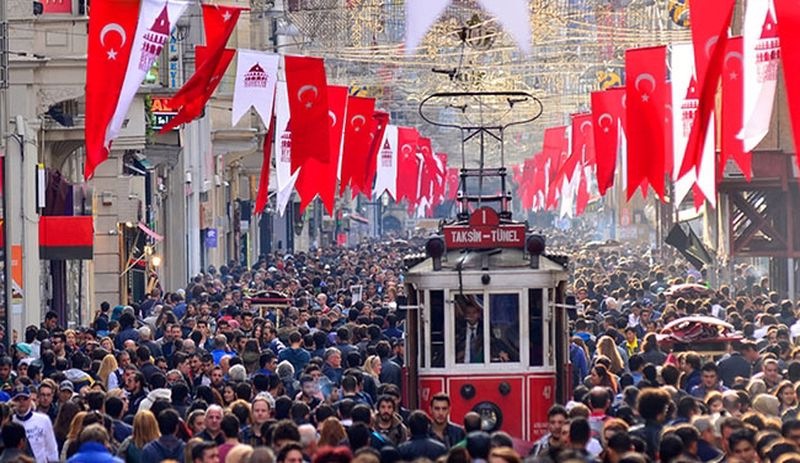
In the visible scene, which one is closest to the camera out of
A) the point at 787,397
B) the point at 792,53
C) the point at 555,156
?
the point at 787,397

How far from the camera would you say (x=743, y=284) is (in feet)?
141

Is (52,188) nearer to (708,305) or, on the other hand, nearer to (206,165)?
(708,305)

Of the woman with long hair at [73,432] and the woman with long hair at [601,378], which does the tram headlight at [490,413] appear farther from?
the woman with long hair at [73,432]

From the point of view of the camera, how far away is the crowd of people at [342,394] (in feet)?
43.0

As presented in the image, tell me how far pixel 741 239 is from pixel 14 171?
10724 mm

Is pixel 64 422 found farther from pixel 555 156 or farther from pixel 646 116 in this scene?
pixel 555 156

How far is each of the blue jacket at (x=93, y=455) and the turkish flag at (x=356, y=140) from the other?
2455 centimetres

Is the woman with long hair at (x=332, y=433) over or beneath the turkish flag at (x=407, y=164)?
beneath

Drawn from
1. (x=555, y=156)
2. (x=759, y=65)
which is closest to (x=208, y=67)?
(x=759, y=65)

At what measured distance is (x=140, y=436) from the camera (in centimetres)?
1428

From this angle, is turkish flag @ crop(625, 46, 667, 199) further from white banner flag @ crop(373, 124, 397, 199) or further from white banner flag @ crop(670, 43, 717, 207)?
white banner flag @ crop(373, 124, 397, 199)

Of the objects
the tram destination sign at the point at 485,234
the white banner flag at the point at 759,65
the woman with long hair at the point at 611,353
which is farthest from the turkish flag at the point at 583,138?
the tram destination sign at the point at 485,234

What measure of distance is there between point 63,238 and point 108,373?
12.4 metres

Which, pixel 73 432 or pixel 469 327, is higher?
pixel 469 327
